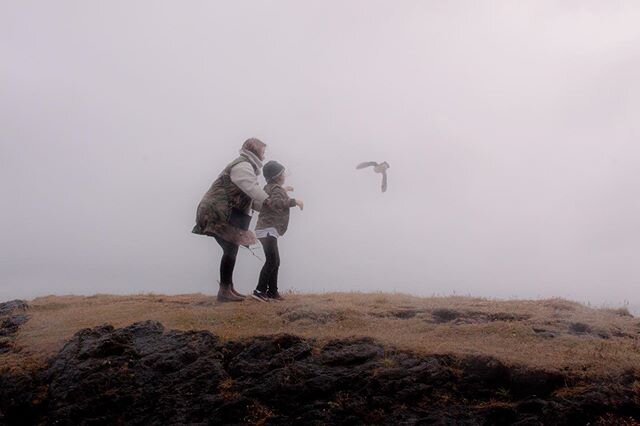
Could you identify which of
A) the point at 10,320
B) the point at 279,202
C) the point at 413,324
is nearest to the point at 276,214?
the point at 279,202

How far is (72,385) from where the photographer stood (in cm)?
984

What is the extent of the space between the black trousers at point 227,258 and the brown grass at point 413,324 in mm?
627

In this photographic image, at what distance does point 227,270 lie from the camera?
43.5ft

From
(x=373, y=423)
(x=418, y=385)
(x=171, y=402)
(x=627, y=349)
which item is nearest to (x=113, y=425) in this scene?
(x=171, y=402)

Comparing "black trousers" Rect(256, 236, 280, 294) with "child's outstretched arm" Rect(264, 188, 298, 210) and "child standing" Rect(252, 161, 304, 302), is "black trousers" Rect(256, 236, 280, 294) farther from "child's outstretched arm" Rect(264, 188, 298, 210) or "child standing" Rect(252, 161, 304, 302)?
"child's outstretched arm" Rect(264, 188, 298, 210)

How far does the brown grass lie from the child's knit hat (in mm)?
2528

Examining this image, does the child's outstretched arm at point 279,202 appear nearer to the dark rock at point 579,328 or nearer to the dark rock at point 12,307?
the dark rock at point 579,328

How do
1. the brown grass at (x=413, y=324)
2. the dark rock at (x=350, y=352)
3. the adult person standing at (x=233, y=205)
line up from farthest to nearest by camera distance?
the adult person standing at (x=233, y=205) < the brown grass at (x=413, y=324) < the dark rock at (x=350, y=352)

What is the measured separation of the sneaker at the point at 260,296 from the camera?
13289mm

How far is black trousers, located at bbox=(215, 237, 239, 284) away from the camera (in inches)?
510

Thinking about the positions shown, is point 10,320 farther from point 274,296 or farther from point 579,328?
point 579,328

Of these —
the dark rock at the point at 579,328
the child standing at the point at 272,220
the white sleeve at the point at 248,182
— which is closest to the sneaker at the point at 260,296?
the child standing at the point at 272,220

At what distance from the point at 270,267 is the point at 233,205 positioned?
1.45 m

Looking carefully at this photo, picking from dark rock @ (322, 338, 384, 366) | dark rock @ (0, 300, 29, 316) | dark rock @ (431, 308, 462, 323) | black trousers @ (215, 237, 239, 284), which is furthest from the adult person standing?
dark rock @ (0, 300, 29, 316)
